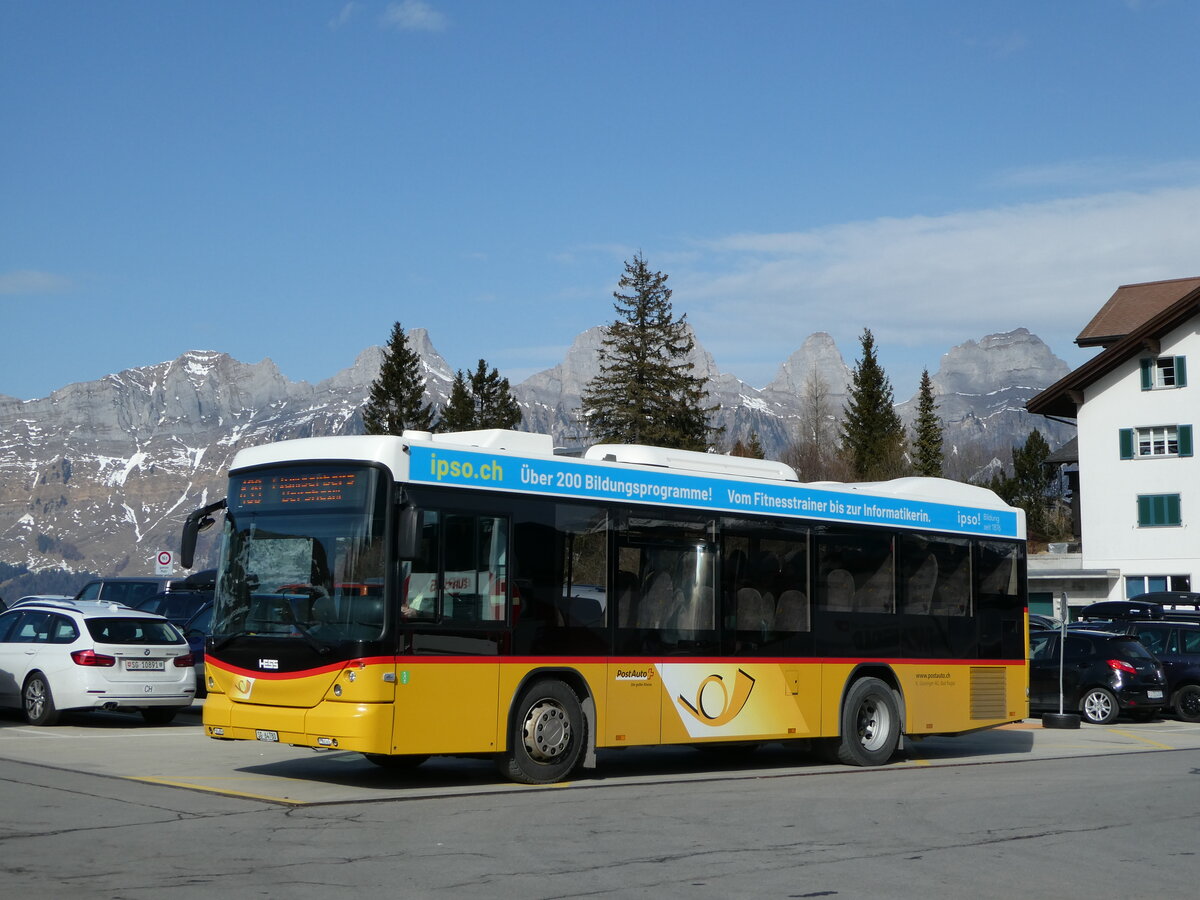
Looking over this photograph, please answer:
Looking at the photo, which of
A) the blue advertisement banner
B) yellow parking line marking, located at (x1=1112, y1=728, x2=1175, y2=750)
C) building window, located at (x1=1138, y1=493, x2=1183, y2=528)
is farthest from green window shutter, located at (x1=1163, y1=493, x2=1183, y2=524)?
the blue advertisement banner

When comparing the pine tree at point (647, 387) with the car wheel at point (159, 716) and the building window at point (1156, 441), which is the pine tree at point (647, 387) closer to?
the building window at point (1156, 441)

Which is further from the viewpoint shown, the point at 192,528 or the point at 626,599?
the point at 626,599

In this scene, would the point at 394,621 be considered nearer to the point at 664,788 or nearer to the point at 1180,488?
the point at 664,788

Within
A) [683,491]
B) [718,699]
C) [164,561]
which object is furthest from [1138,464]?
[683,491]

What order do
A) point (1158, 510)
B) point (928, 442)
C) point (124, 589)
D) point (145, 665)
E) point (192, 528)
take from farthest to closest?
point (928, 442), point (1158, 510), point (124, 589), point (145, 665), point (192, 528)

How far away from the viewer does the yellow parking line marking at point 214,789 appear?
1169 centimetres

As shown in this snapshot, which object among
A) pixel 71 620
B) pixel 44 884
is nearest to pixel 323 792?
pixel 44 884

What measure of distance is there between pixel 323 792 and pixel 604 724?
8.89 feet

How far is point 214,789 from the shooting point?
12469 millimetres

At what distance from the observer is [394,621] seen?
39.6 ft

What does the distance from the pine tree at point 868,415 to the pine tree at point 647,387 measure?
20.5m

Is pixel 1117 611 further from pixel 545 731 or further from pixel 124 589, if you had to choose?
pixel 545 731

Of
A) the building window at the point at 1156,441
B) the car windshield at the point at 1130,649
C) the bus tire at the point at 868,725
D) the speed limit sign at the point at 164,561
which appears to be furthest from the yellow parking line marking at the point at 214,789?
the building window at the point at 1156,441

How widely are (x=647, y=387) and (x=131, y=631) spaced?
2172 inches
